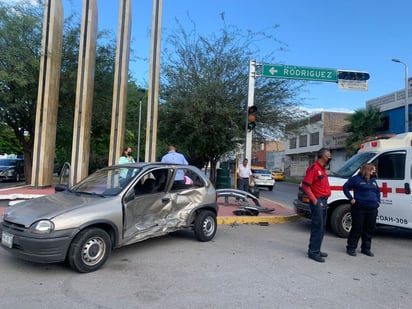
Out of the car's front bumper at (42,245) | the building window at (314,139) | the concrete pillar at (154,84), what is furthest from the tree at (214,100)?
the building window at (314,139)

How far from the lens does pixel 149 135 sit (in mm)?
14641

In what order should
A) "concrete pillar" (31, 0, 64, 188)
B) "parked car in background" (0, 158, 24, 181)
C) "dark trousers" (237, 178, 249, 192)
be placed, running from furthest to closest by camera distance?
"parked car in background" (0, 158, 24, 181) → "concrete pillar" (31, 0, 64, 188) → "dark trousers" (237, 178, 249, 192)

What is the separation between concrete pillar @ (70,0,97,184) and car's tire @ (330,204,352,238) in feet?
31.1

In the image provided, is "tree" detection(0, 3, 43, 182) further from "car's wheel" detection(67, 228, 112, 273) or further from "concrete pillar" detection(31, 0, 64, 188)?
"car's wheel" detection(67, 228, 112, 273)

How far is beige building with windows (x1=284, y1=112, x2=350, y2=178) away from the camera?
40531 millimetres

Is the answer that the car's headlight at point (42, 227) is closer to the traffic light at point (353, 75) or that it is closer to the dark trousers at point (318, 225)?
the dark trousers at point (318, 225)

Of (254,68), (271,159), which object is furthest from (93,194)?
(271,159)

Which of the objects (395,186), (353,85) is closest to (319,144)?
(353,85)

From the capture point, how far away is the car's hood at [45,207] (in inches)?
194

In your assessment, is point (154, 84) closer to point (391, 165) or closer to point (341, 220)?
point (341, 220)

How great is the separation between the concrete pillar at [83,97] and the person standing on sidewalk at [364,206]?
10.3 meters

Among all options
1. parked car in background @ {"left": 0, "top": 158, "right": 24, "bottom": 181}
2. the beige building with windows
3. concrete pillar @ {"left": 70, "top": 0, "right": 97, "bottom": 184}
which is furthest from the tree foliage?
the beige building with windows

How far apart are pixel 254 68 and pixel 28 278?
9876 millimetres

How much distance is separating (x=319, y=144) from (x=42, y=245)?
145 feet
